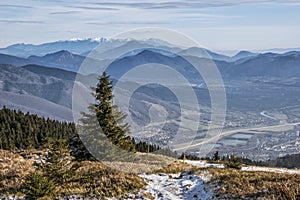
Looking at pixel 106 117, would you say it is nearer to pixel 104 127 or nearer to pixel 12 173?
pixel 104 127

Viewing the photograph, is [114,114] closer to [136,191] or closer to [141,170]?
[141,170]

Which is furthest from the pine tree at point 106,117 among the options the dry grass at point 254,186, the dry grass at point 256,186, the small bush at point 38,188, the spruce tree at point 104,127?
the small bush at point 38,188

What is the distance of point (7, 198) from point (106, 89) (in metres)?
17.6

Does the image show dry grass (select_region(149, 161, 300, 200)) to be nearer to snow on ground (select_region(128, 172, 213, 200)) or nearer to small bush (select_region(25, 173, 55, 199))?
snow on ground (select_region(128, 172, 213, 200))

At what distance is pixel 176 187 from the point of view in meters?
25.7

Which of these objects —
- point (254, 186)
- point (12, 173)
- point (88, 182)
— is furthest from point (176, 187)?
point (12, 173)

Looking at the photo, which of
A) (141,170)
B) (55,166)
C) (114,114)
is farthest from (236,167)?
(55,166)

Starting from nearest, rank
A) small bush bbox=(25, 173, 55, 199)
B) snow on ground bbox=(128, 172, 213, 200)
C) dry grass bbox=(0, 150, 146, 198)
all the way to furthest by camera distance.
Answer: small bush bbox=(25, 173, 55, 199) → dry grass bbox=(0, 150, 146, 198) → snow on ground bbox=(128, 172, 213, 200)

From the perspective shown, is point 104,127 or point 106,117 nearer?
point 104,127

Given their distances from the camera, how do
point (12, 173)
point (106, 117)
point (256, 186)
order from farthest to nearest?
point (106, 117)
point (12, 173)
point (256, 186)

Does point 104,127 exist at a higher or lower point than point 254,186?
higher

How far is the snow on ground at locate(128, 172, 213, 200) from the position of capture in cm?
2383

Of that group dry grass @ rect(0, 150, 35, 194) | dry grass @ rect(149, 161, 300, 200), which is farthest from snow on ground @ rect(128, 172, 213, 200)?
dry grass @ rect(0, 150, 35, 194)

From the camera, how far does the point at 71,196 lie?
23109 mm
